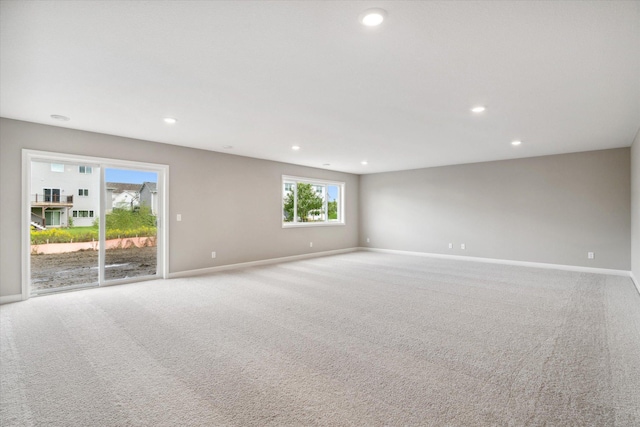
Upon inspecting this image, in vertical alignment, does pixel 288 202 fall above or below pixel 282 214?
above

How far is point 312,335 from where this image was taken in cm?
305

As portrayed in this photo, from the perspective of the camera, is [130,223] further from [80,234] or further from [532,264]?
[532,264]

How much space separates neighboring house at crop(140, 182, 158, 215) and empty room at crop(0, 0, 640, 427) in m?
0.02

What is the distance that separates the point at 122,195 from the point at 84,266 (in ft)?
4.07

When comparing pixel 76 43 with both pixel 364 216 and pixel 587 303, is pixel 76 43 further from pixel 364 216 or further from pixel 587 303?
pixel 364 216

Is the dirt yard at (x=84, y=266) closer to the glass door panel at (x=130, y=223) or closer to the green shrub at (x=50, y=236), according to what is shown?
the glass door panel at (x=130, y=223)

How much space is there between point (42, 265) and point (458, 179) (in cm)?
839

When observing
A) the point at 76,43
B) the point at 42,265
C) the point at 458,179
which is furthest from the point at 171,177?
the point at 458,179

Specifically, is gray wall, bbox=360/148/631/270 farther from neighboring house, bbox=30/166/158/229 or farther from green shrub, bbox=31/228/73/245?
green shrub, bbox=31/228/73/245

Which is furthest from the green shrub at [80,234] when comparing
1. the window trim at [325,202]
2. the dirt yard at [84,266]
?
the window trim at [325,202]

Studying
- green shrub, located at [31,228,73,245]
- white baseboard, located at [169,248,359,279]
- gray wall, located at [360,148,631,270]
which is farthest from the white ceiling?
white baseboard, located at [169,248,359,279]

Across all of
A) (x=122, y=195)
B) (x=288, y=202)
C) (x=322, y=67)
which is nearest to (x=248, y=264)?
(x=288, y=202)

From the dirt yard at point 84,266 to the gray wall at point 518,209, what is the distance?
626 cm

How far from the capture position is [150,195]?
550 cm
